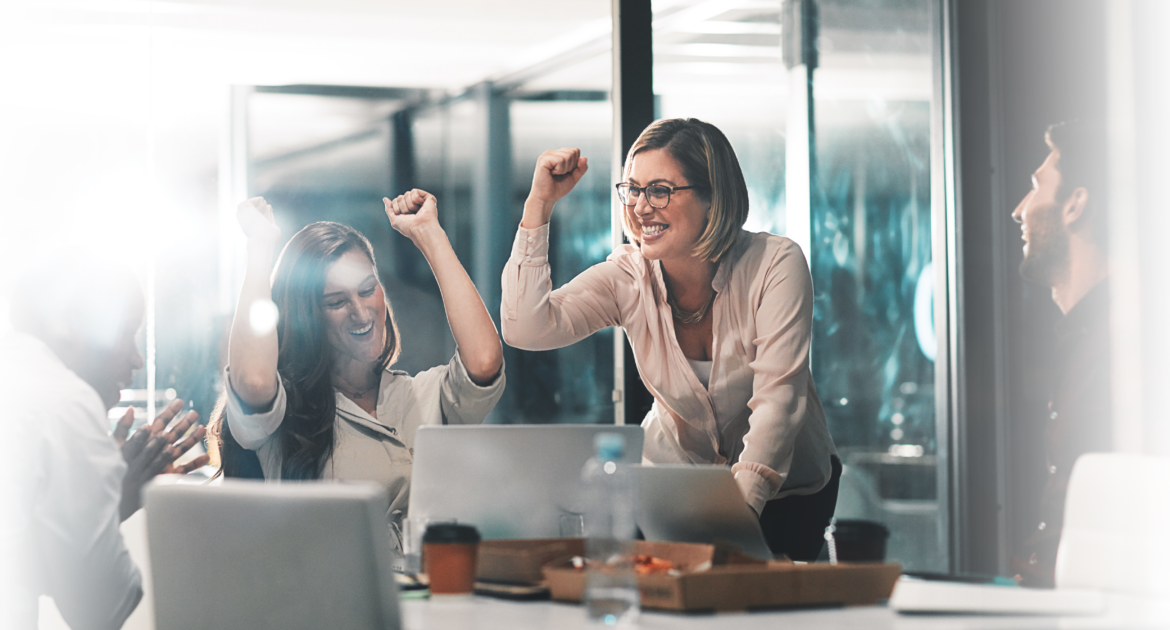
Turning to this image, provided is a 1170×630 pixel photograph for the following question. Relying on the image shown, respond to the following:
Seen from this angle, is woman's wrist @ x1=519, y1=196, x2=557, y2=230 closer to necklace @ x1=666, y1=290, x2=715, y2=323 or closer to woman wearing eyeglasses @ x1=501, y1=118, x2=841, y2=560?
woman wearing eyeglasses @ x1=501, y1=118, x2=841, y2=560

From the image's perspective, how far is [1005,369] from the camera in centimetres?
358

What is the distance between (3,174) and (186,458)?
1.03m

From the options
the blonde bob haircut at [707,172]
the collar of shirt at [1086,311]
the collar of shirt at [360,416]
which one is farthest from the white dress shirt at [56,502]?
the collar of shirt at [1086,311]

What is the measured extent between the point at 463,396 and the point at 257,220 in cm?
88

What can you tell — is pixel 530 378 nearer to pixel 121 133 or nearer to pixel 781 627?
pixel 121 133

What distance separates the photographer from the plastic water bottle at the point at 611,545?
1.38 metres

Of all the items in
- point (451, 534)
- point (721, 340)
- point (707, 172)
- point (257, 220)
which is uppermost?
point (707, 172)

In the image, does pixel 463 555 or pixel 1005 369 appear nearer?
pixel 463 555

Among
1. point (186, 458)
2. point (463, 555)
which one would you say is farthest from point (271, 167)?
point (463, 555)

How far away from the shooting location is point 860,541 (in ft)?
5.28

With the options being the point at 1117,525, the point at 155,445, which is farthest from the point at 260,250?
the point at 1117,525

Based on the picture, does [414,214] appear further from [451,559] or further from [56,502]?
[451,559]

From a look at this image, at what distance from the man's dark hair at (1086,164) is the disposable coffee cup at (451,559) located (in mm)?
2529

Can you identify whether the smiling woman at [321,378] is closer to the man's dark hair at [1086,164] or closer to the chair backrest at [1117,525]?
the chair backrest at [1117,525]
